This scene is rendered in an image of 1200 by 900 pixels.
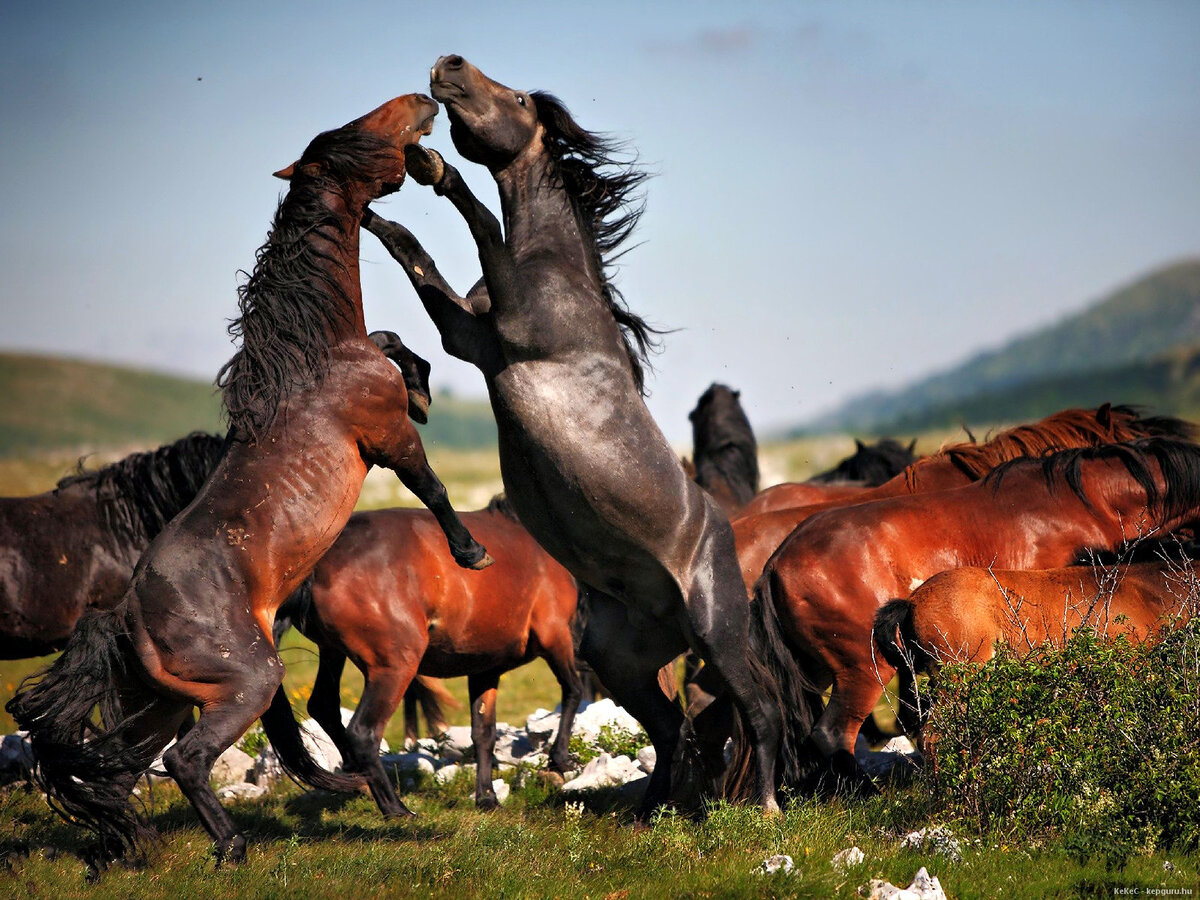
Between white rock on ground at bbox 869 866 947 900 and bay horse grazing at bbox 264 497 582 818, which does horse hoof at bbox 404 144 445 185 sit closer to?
bay horse grazing at bbox 264 497 582 818

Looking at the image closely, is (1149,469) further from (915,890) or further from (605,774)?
(605,774)

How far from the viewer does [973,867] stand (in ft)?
16.7

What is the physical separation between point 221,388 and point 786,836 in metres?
3.70

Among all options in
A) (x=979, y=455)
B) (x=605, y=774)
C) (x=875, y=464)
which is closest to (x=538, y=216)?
(x=605, y=774)

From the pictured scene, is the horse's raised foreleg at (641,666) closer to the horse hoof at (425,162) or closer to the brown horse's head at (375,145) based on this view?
the horse hoof at (425,162)

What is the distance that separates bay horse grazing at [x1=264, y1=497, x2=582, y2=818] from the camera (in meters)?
8.23

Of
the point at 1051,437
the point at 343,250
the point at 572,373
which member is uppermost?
the point at 343,250

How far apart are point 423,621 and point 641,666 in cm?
234

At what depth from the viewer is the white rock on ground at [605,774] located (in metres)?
8.34

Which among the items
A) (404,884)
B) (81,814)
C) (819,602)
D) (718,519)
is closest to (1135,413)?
(819,602)

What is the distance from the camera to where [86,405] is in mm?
161125

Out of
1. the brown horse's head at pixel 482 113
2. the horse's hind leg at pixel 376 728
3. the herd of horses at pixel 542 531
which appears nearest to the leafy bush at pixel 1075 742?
the herd of horses at pixel 542 531

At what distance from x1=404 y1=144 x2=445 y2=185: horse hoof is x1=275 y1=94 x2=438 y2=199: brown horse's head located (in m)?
0.13

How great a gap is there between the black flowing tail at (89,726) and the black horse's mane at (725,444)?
26.3 feet
